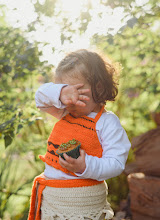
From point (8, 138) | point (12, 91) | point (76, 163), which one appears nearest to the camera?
point (76, 163)

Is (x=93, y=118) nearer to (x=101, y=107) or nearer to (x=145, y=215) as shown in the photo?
(x=101, y=107)

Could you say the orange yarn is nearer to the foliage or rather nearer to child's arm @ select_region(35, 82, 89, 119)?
child's arm @ select_region(35, 82, 89, 119)

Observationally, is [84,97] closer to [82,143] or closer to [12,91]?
[82,143]

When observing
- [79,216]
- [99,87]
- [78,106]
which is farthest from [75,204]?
[99,87]

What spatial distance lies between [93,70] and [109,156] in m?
0.43

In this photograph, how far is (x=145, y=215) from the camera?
266 cm

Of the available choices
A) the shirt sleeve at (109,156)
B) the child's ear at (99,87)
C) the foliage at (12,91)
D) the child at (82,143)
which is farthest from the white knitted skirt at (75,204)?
the foliage at (12,91)

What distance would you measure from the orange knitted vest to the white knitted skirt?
0.38 feet

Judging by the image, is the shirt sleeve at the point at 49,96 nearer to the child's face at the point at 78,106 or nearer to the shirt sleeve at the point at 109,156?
the child's face at the point at 78,106

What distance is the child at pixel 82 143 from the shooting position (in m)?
1.16

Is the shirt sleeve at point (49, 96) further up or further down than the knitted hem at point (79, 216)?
further up

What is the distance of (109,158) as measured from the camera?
1.17m

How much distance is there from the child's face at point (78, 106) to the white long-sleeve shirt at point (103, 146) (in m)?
0.04

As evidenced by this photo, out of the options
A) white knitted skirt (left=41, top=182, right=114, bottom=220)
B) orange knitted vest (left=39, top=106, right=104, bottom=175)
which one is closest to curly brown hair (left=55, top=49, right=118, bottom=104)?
orange knitted vest (left=39, top=106, right=104, bottom=175)
